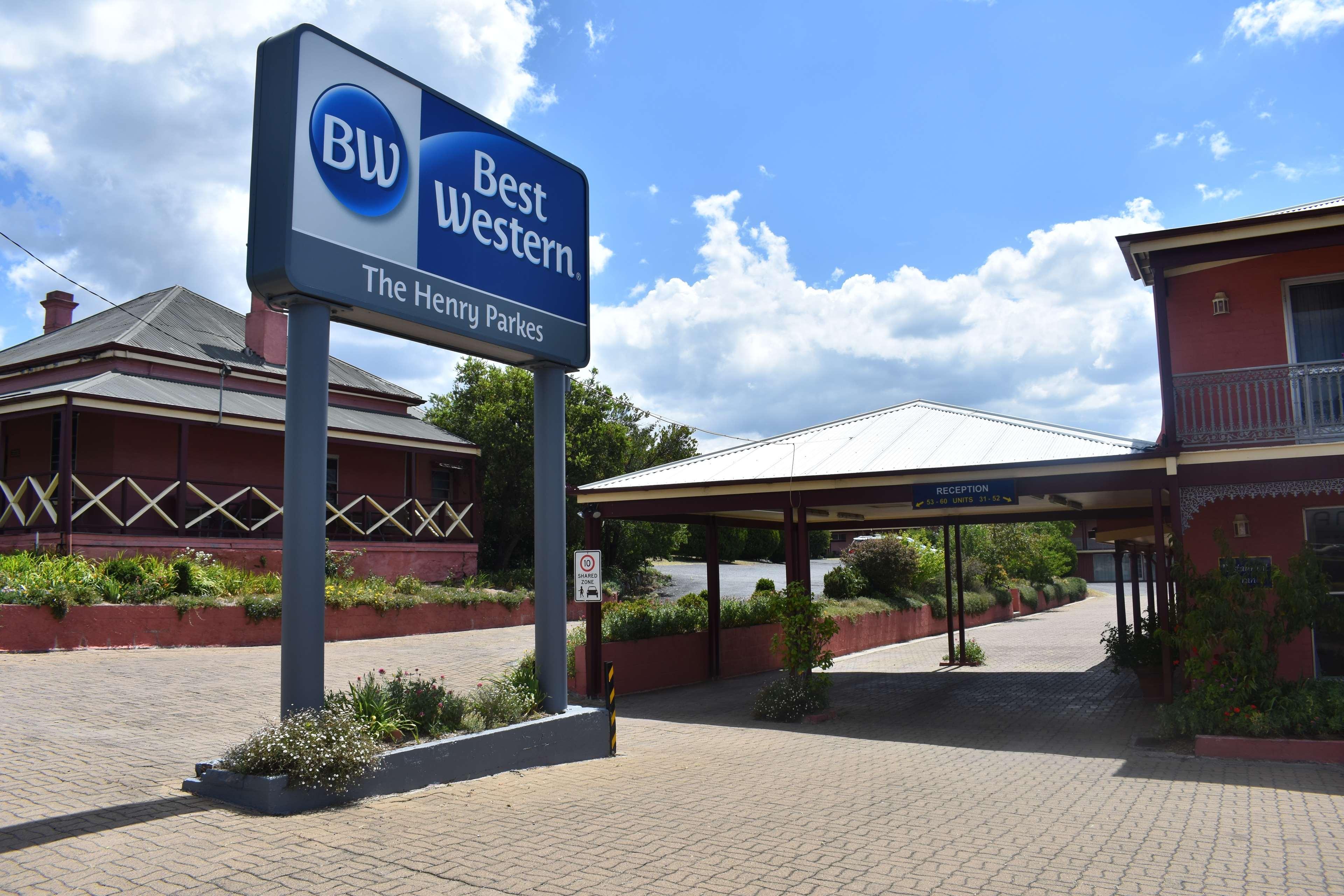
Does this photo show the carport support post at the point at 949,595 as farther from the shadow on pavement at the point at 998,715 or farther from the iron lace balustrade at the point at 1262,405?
the iron lace balustrade at the point at 1262,405

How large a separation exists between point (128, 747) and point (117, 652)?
6.29m

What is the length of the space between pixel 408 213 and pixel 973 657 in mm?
15996

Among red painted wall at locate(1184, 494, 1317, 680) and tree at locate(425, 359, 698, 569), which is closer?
red painted wall at locate(1184, 494, 1317, 680)

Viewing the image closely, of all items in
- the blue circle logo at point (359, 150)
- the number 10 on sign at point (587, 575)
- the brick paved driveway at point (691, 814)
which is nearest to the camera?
the brick paved driveway at point (691, 814)

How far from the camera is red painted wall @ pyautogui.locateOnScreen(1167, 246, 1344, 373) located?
12.4 m

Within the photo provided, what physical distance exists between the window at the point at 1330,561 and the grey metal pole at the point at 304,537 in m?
11.3

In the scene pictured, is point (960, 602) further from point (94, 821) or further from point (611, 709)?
point (94, 821)

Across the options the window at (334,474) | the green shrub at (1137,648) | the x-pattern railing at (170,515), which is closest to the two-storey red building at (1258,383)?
the green shrub at (1137,648)

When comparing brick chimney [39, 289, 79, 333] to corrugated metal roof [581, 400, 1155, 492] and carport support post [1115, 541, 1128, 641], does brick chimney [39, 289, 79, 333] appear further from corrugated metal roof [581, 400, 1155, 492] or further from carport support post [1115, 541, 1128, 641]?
carport support post [1115, 541, 1128, 641]

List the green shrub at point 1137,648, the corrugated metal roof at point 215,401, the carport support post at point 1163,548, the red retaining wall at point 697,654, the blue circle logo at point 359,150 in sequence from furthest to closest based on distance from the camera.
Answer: the corrugated metal roof at point 215,401 → the red retaining wall at point 697,654 → the green shrub at point 1137,648 → the carport support post at point 1163,548 → the blue circle logo at point 359,150

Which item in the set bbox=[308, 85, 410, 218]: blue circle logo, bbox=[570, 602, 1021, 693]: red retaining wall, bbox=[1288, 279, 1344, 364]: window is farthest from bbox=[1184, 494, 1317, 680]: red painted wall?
bbox=[308, 85, 410, 218]: blue circle logo

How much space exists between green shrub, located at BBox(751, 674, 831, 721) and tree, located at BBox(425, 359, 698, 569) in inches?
596

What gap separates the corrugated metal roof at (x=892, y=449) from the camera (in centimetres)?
1224

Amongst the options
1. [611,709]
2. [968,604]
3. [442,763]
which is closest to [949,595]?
[968,604]
